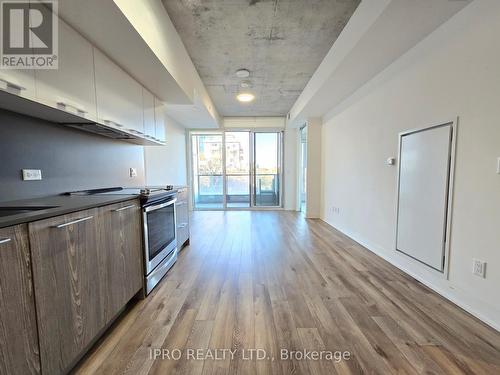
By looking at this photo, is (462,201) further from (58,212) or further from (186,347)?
(58,212)

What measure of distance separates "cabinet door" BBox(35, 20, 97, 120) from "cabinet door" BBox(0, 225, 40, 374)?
0.89m

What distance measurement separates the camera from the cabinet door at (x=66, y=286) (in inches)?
38.4

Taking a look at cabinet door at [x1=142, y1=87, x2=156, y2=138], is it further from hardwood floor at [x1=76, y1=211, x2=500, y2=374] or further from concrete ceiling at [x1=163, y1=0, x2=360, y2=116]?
hardwood floor at [x1=76, y1=211, x2=500, y2=374]

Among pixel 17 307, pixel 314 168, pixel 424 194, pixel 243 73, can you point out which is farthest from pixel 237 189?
pixel 17 307

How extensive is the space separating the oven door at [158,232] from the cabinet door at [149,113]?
927 mm

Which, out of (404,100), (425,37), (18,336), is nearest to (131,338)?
(18,336)

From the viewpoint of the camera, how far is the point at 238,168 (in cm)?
641

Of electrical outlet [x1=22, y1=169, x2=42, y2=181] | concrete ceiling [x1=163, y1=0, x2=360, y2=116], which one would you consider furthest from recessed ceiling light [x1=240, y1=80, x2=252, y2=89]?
electrical outlet [x1=22, y1=169, x2=42, y2=181]

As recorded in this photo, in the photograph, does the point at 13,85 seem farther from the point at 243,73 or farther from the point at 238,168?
the point at 238,168

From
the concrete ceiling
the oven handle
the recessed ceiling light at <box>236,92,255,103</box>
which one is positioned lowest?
the oven handle

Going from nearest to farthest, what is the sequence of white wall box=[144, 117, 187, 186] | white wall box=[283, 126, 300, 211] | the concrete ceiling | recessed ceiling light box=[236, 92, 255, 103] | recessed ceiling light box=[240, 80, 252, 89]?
the concrete ceiling → recessed ceiling light box=[240, 80, 252, 89] → white wall box=[144, 117, 187, 186] → recessed ceiling light box=[236, 92, 255, 103] → white wall box=[283, 126, 300, 211]

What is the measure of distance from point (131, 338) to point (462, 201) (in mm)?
2785

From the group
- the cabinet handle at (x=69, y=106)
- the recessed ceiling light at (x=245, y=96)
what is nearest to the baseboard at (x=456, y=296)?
the cabinet handle at (x=69, y=106)

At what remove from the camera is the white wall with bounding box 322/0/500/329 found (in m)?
1.57
